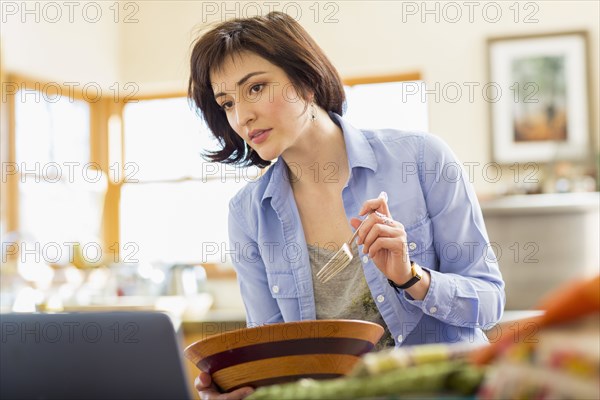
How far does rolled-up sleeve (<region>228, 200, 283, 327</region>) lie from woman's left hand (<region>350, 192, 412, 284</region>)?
1.40ft

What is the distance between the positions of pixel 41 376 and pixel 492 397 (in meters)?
0.63

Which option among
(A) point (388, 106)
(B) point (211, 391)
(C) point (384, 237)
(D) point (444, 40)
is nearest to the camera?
(B) point (211, 391)

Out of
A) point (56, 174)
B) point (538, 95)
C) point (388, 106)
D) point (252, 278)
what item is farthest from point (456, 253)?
point (56, 174)

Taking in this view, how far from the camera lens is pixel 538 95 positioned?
4.85 metres

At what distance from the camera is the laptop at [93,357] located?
946mm

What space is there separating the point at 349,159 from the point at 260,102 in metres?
0.22

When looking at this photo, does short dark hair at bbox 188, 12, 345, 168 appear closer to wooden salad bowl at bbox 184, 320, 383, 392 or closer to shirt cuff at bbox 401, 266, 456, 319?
shirt cuff at bbox 401, 266, 456, 319

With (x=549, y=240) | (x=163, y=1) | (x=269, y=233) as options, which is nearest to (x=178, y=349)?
(x=269, y=233)

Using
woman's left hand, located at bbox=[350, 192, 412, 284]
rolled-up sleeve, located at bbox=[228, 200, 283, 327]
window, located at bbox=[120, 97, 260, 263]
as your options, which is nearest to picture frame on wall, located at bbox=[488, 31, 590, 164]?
window, located at bbox=[120, 97, 260, 263]

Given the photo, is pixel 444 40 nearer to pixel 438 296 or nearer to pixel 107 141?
pixel 107 141

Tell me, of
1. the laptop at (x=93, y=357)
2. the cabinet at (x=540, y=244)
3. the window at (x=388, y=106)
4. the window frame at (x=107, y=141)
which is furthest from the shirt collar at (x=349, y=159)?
the window at (x=388, y=106)

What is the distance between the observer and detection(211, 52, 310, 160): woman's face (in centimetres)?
160

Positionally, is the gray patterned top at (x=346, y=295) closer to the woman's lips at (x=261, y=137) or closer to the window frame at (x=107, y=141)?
the woman's lips at (x=261, y=137)

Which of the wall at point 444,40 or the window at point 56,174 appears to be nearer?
the window at point 56,174
